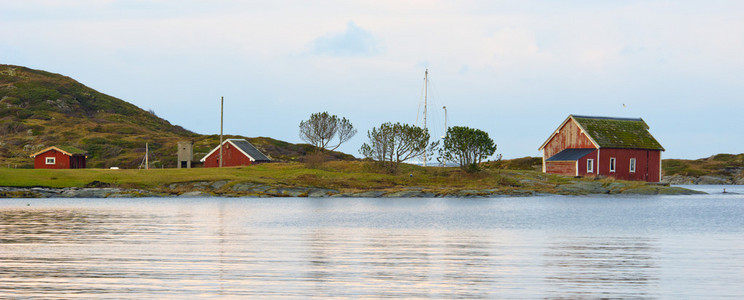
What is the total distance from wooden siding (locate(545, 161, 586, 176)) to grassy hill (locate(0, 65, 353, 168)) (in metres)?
33.2

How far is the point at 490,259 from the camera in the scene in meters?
22.0

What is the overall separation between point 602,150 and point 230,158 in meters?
45.1

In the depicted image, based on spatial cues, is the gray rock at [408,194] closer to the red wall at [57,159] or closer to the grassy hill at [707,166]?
the red wall at [57,159]

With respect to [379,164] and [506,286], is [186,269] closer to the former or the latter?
[506,286]

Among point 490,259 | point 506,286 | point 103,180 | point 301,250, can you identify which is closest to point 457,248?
point 490,259

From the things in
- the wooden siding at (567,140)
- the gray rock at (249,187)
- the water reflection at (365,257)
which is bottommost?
the water reflection at (365,257)

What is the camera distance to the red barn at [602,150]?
85.0 m

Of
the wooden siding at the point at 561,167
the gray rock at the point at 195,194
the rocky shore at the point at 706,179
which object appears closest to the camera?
the gray rock at the point at 195,194

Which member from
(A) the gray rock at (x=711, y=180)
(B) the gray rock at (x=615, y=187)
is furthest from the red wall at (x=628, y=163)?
(A) the gray rock at (x=711, y=180)

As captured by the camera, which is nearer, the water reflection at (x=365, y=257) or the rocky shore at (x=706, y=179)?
the water reflection at (x=365, y=257)

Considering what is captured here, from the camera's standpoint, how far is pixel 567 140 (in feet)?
291

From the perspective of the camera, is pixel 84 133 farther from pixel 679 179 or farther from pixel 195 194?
pixel 679 179

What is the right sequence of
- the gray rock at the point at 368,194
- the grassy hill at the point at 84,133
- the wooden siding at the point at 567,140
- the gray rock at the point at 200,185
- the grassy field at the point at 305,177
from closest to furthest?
the gray rock at the point at 368,194 → the grassy field at the point at 305,177 → the gray rock at the point at 200,185 → the wooden siding at the point at 567,140 → the grassy hill at the point at 84,133

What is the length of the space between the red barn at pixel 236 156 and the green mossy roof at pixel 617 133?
39057mm
